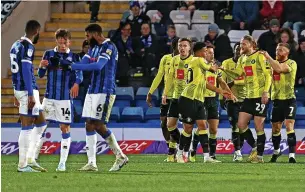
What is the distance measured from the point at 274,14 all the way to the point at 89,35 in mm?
11330

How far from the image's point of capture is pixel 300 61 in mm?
23859

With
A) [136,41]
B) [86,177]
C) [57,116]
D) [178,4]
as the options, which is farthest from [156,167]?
[178,4]

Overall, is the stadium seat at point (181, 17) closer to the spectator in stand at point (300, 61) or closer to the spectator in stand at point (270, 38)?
the spectator in stand at point (270, 38)

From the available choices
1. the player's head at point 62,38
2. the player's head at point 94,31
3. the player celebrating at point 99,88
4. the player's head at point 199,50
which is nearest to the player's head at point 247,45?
the player's head at point 199,50

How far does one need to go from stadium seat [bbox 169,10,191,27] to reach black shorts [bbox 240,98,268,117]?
7.90 metres

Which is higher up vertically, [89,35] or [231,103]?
[89,35]

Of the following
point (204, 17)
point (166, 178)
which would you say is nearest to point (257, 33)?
point (204, 17)

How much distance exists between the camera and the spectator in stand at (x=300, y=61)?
23844 mm

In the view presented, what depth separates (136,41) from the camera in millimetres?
25406

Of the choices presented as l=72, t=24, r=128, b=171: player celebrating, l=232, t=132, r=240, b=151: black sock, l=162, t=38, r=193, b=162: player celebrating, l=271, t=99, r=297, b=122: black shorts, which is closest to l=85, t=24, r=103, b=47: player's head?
l=72, t=24, r=128, b=171: player celebrating

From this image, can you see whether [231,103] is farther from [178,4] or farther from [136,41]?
[178,4]

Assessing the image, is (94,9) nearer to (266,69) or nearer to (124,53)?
(124,53)

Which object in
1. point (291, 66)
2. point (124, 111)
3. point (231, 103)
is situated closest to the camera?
point (291, 66)

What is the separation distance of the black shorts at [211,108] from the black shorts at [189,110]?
4.99 feet
